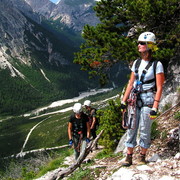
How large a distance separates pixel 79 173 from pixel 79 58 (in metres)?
12.1

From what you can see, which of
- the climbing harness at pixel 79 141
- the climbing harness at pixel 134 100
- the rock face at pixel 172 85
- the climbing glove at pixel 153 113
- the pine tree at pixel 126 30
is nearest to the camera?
the climbing glove at pixel 153 113

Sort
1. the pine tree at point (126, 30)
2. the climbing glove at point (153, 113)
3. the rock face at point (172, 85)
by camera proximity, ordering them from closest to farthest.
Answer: the climbing glove at point (153, 113) < the rock face at point (172, 85) < the pine tree at point (126, 30)

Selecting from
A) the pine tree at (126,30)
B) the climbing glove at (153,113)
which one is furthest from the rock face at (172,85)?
the climbing glove at (153,113)

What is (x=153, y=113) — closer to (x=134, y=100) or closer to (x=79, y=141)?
(x=134, y=100)

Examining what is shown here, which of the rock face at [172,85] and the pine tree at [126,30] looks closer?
the rock face at [172,85]

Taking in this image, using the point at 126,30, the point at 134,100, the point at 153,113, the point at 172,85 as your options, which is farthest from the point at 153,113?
the point at 126,30

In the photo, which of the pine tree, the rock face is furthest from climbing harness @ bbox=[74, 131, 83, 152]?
the pine tree

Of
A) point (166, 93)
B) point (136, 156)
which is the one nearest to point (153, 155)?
point (136, 156)

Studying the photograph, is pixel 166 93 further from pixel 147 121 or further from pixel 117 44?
pixel 147 121

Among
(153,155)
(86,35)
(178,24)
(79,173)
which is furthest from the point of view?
(86,35)

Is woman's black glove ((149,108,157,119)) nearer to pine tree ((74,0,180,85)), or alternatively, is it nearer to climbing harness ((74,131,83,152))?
climbing harness ((74,131,83,152))

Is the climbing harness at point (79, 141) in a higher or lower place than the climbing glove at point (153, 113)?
lower

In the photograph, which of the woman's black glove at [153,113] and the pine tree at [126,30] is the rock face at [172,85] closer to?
the pine tree at [126,30]

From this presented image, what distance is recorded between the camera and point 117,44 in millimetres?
15250
